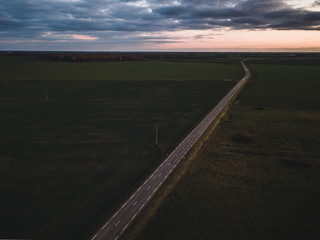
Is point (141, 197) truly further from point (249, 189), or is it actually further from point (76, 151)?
point (76, 151)

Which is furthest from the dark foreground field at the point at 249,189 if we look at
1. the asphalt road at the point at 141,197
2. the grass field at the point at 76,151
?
the grass field at the point at 76,151

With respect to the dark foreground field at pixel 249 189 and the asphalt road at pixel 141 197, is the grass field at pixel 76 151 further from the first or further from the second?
the dark foreground field at pixel 249 189

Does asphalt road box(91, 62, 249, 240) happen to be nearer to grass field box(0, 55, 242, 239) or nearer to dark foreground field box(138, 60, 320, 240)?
grass field box(0, 55, 242, 239)

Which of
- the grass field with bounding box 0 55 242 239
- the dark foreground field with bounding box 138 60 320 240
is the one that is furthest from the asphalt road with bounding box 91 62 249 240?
the dark foreground field with bounding box 138 60 320 240

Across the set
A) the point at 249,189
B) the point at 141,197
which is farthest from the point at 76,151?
the point at 249,189

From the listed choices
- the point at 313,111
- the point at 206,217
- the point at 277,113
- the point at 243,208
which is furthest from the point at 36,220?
the point at 313,111

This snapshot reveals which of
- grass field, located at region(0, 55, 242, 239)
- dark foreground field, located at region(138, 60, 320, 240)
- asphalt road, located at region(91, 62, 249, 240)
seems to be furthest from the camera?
grass field, located at region(0, 55, 242, 239)
